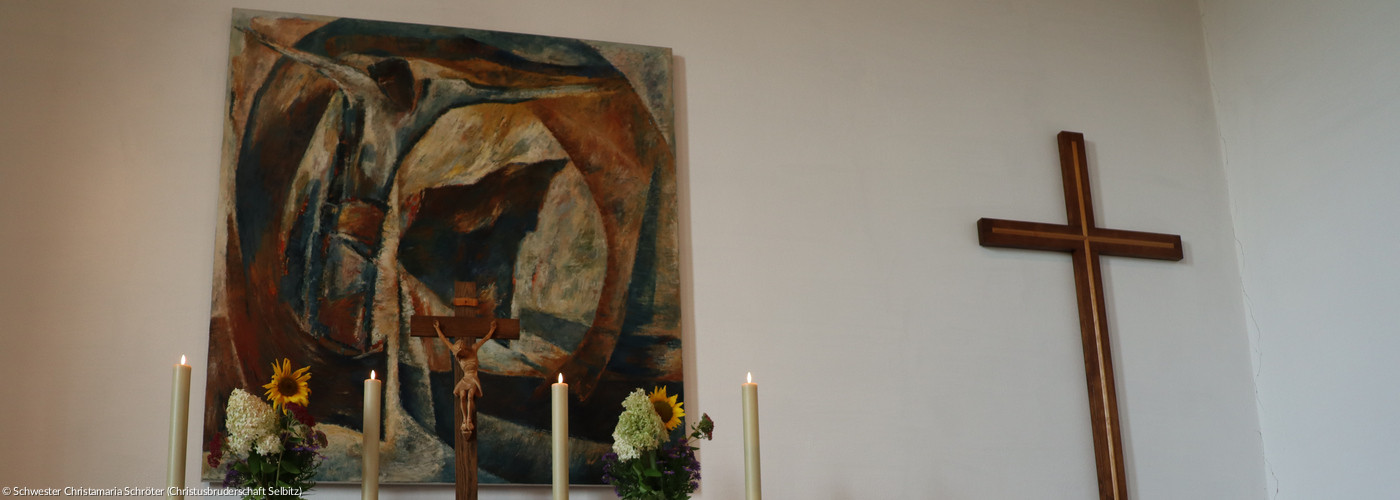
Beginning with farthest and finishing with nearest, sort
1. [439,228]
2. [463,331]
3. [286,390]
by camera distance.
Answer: [439,228]
[463,331]
[286,390]

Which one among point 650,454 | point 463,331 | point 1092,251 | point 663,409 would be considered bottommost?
point 650,454

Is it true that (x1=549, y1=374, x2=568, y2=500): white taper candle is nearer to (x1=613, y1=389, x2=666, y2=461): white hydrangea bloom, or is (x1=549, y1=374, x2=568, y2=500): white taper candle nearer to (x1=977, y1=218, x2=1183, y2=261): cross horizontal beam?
(x1=613, y1=389, x2=666, y2=461): white hydrangea bloom

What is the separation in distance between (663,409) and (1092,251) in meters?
1.64

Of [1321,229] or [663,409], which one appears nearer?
[663,409]

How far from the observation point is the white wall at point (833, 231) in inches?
120

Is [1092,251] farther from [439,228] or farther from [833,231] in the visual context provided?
[439,228]

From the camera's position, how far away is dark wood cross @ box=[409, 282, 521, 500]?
2873 millimetres

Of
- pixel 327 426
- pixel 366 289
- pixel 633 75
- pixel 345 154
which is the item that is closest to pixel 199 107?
pixel 345 154

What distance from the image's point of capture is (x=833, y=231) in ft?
12.0

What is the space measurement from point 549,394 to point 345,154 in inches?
33.4

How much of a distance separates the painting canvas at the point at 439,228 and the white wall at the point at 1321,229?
6.54 ft

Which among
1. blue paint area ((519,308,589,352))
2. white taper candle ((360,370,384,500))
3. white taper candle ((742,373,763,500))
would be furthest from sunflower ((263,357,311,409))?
white taper candle ((742,373,763,500))

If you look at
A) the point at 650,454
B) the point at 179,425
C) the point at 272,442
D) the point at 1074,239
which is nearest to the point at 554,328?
the point at 650,454

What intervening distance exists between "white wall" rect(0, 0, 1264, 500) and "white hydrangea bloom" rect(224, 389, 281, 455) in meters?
0.46
